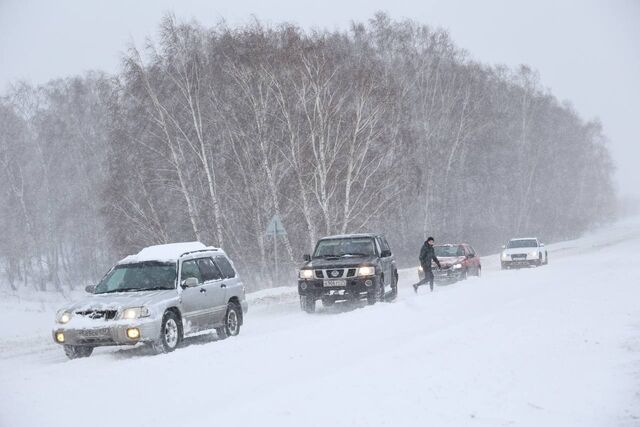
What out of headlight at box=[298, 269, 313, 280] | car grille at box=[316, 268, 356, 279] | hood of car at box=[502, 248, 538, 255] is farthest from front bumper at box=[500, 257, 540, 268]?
headlight at box=[298, 269, 313, 280]

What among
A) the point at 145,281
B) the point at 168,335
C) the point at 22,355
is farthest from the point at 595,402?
the point at 22,355

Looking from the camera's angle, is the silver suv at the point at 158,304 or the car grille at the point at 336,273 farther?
the car grille at the point at 336,273

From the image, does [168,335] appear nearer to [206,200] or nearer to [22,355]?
[22,355]

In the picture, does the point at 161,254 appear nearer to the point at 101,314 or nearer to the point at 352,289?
the point at 101,314

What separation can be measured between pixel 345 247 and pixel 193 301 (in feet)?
20.7

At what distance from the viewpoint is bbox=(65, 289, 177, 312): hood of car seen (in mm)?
10500

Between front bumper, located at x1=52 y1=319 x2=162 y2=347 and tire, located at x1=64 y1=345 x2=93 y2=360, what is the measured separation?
237 millimetres

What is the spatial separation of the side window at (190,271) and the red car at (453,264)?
1282cm

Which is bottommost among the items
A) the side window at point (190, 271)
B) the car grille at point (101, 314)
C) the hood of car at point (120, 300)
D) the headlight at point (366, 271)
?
the headlight at point (366, 271)

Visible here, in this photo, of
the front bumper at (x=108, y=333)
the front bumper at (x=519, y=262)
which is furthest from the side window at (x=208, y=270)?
the front bumper at (x=519, y=262)

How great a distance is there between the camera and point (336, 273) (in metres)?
16.1

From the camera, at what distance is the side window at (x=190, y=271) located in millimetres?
11992

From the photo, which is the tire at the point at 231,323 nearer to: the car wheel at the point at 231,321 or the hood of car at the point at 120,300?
the car wheel at the point at 231,321

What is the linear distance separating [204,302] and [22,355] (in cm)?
355
